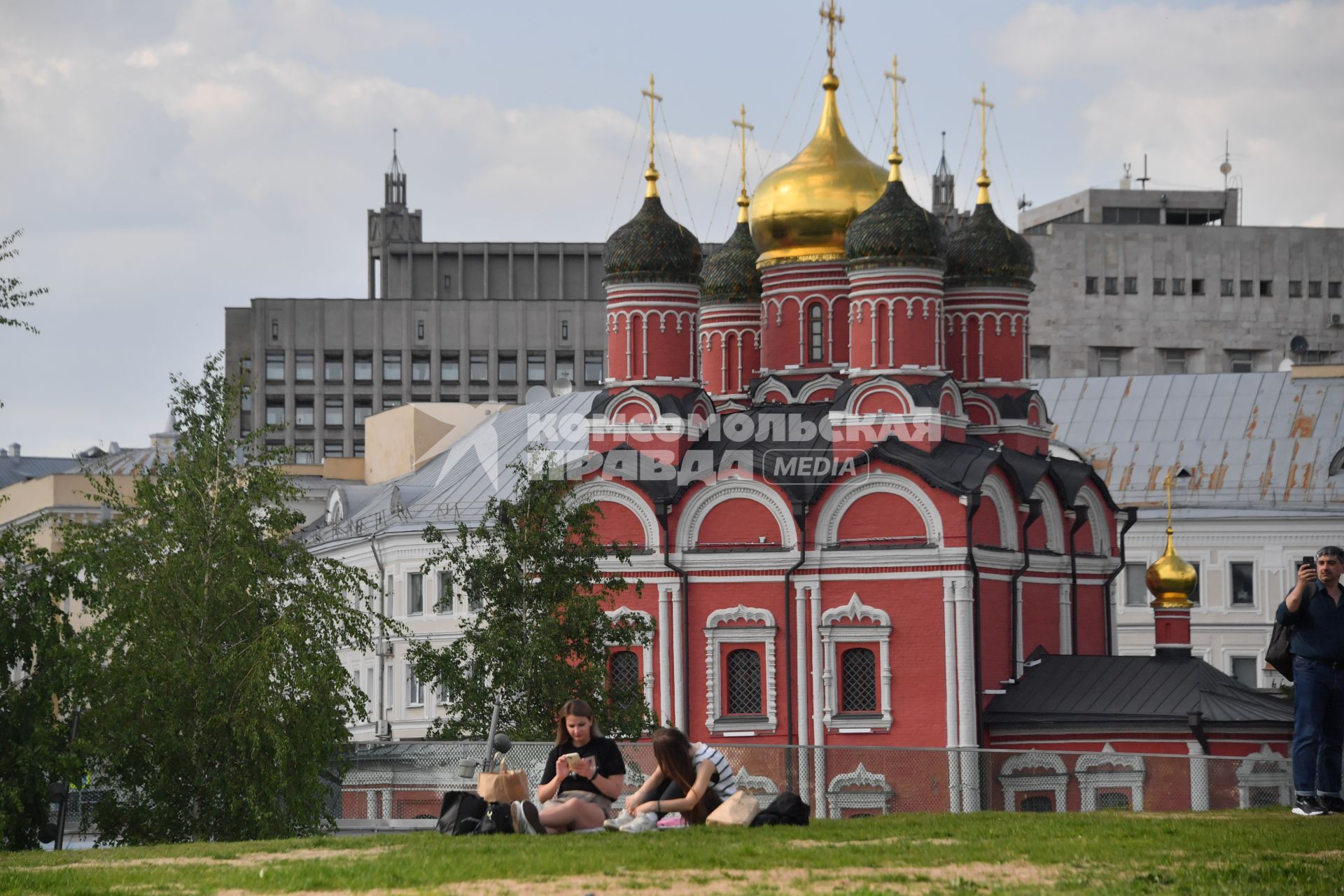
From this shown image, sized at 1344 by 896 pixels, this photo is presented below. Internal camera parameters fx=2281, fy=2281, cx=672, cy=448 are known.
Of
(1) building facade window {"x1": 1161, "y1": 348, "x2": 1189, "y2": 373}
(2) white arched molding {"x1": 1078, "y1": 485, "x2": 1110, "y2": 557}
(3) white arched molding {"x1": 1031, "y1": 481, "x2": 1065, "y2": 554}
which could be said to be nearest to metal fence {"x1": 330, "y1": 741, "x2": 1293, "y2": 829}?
(3) white arched molding {"x1": 1031, "y1": 481, "x2": 1065, "y2": 554}

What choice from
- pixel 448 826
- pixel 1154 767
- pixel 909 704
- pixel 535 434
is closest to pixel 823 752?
pixel 1154 767

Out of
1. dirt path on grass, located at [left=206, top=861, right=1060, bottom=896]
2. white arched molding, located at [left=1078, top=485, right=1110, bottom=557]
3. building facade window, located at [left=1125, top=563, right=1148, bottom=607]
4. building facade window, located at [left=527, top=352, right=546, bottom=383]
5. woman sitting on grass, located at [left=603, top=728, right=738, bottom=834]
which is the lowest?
dirt path on grass, located at [left=206, top=861, right=1060, bottom=896]

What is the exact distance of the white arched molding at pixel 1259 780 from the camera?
23.3m

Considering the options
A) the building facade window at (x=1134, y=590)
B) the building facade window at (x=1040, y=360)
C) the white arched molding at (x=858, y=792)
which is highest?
the building facade window at (x=1040, y=360)

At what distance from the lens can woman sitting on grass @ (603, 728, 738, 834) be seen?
19.1m

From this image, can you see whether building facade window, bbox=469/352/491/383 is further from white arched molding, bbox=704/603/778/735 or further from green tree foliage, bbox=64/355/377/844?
green tree foliage, bbox=64/355/377/844

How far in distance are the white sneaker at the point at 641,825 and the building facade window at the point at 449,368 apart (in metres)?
85.7

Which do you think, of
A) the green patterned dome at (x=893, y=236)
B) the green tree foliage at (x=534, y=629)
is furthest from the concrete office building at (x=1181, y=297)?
the green tree foliage at (x=534, y=629)

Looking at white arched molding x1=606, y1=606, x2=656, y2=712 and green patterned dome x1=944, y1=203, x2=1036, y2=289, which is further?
green patterned dome x1=944, y1=203, x2=1036, y2=289

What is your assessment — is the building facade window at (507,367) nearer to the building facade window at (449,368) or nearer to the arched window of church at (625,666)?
the building facade window at (449,368)

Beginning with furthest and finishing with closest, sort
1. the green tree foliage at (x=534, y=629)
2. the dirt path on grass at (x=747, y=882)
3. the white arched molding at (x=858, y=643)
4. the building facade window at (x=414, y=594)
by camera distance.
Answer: the building facade window at (x=414, y=594) → the white arched molding at (x=858, y=643) → the green tree foliage at (x=534, y=629) → the dirt path on grass at (x=747, y=882)

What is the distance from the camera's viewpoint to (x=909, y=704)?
139ft

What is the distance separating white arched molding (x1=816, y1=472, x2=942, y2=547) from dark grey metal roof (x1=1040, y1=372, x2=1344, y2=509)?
71.0ft

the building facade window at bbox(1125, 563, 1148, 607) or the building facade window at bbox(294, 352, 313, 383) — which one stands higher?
the building facade window at bbox(294, 352, 313, 383)
